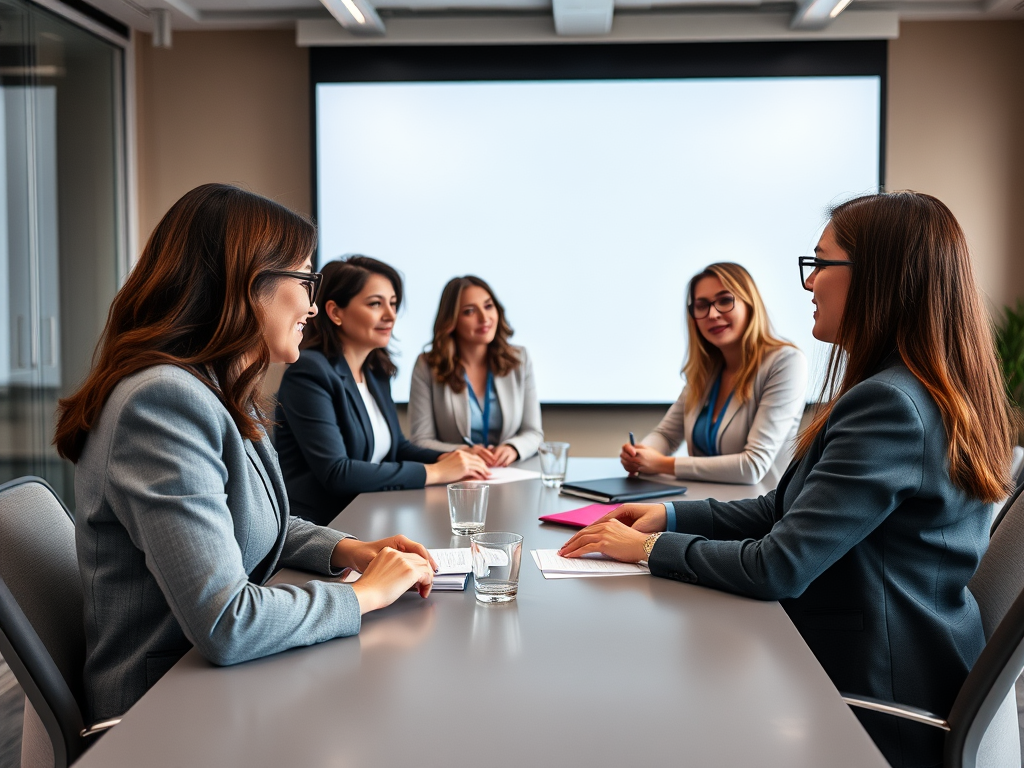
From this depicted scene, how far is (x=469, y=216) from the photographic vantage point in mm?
4676

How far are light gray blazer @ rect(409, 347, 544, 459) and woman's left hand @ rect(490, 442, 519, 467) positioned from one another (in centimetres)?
30

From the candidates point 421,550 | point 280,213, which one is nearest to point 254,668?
point 421,550

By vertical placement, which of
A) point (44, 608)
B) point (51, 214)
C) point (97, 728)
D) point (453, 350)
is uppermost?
point (51, 214)

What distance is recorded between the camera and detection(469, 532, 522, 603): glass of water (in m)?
1.42

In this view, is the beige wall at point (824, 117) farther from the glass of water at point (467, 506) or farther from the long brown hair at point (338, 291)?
the glass of water at point (467, 506)

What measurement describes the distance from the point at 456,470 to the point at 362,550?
39.0 inches

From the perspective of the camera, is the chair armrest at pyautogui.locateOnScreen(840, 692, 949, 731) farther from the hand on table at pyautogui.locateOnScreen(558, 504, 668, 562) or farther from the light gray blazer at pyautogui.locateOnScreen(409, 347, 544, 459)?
the light gray blazer at pyautogui.locateOnScreen(409, 347, 544, 459)

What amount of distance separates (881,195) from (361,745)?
130 centimetres

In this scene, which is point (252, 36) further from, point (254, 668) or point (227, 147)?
point (254, 668)

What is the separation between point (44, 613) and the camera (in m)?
1.41

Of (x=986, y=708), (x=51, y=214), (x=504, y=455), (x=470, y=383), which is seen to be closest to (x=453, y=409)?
(x=470, y=383)

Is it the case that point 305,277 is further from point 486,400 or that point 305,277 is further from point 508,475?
point 486,400

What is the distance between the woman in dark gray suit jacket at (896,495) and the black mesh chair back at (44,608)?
0.98 metres

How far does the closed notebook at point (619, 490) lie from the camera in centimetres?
231
